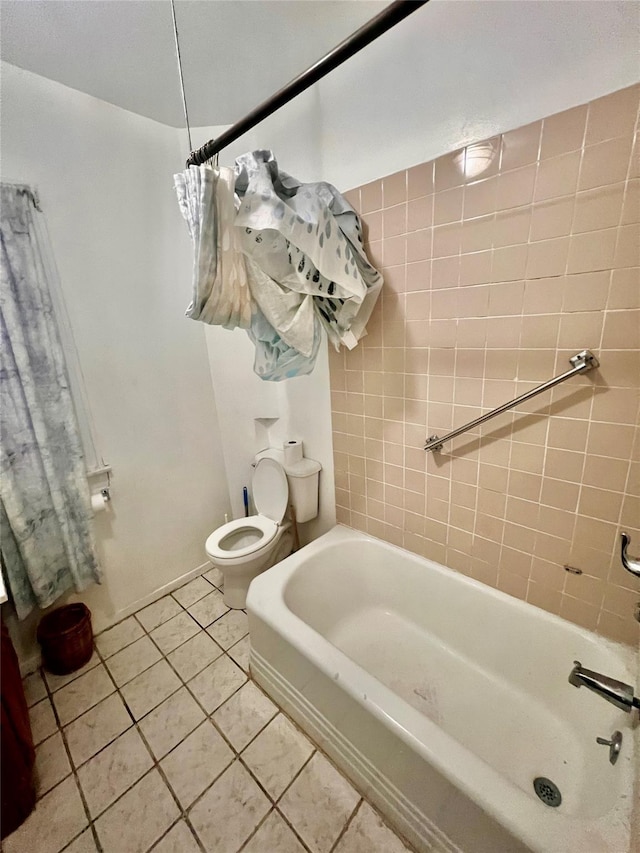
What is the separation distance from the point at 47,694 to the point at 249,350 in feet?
6.05

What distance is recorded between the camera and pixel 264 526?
6.30 feet

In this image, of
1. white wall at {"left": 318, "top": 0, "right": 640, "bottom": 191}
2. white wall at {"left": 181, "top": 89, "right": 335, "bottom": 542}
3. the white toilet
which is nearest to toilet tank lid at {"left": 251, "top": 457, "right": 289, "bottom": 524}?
the white toilet

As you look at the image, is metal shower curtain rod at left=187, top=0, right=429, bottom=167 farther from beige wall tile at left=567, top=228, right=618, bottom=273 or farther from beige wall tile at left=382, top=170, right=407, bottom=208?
beige wall tile at left=567, top=228, right=618, bottom=273

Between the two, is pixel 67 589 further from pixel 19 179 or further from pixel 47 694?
pixel 19 179

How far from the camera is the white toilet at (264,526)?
68.2 inches

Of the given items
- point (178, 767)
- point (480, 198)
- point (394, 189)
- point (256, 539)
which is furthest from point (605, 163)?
point (178, 767)

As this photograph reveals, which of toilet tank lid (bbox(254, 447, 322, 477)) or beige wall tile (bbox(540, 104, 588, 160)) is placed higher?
beige wall tile (bbox(540, 104, 588, 160))

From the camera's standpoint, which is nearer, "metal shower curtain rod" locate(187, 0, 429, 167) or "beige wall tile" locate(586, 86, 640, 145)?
"metal shower curtain rod" locate(187, 0, 429, 167)

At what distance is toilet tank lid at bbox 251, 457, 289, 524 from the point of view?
1.92 meters

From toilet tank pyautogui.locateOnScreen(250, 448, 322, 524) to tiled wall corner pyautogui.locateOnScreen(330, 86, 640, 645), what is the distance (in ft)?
1.63

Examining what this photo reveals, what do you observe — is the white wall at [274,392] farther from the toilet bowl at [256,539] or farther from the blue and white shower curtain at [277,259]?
the blue and white shower curtain at [277,259]

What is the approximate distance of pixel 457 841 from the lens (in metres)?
0.88

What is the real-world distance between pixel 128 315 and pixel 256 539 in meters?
1.37

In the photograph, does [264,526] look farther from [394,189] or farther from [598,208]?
[598,208]
